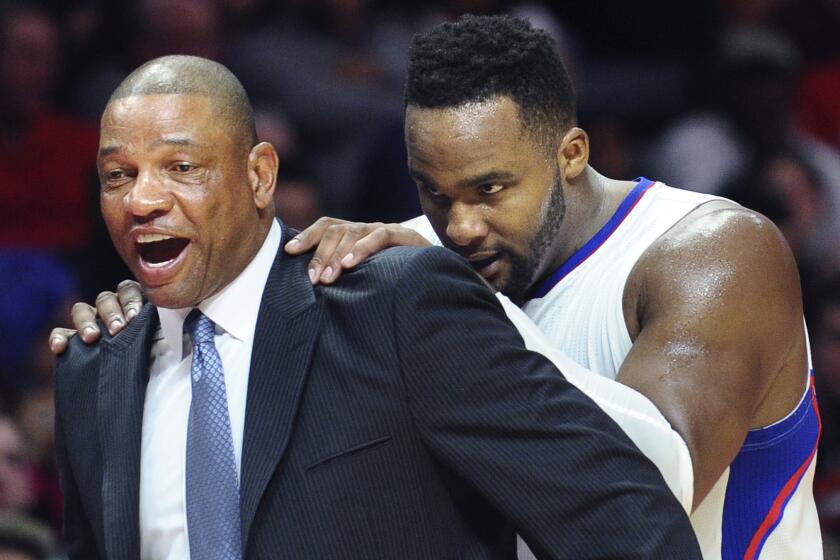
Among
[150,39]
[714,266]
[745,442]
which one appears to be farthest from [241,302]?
[150,39]

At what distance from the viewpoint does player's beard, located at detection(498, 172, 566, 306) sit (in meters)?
2.75

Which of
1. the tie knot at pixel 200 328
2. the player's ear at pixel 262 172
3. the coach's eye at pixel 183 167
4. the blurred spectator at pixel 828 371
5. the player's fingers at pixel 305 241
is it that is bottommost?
the blurred spectator at pixel 828 371

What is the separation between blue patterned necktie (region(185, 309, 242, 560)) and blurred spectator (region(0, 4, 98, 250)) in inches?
117

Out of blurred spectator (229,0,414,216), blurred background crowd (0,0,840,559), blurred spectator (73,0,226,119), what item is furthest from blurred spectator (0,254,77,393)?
blurred spectator (229,0,414,216)

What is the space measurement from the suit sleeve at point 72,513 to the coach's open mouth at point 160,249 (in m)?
0.38

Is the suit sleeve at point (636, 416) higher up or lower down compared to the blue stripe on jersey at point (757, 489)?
higher up

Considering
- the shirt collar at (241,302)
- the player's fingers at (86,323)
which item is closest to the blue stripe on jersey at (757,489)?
the shirt collar at (241,302)

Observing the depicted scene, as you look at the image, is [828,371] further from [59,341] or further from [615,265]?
[59,341]

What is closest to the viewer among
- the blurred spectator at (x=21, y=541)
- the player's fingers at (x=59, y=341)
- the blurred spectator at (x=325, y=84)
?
the player's fingers at (x=59, y=341)

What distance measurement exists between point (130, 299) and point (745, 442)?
1.20m

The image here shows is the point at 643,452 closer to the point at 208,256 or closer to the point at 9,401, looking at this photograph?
the point at 208,256

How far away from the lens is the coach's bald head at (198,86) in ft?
7.72

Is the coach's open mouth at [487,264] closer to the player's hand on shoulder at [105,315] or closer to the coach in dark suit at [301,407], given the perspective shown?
the coach in dark suit at [301,407]

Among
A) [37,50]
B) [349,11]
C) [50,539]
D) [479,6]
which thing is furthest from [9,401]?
[479,6]
